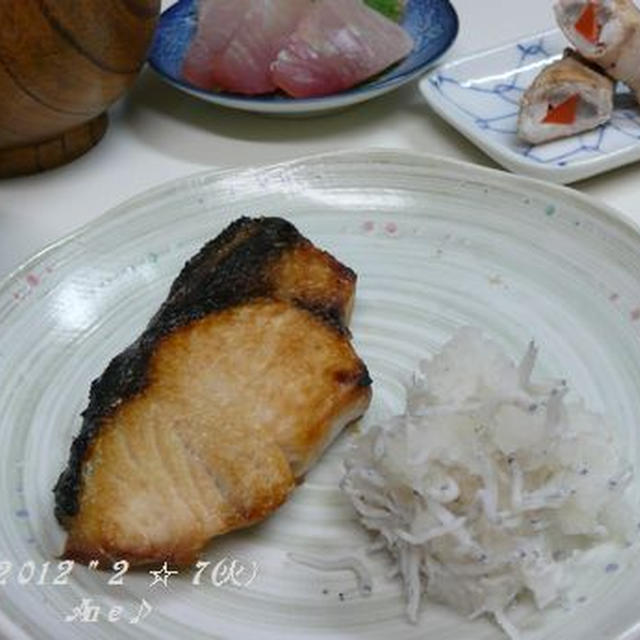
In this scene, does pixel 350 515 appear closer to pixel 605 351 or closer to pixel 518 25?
pixel 605 351

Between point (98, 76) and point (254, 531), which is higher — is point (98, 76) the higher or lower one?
the higher one

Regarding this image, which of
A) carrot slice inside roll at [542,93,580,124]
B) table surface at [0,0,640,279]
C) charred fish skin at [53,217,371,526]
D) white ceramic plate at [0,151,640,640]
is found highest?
charred fish skin at [53,217,371,526]

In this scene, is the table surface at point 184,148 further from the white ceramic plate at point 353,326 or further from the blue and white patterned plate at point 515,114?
the white ceramic plate at point 353,326

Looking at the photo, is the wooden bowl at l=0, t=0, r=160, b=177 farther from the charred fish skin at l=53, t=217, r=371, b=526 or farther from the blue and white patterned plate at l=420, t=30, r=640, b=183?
the blue and white patterned plate at l=420, t=30, r=640, b=183

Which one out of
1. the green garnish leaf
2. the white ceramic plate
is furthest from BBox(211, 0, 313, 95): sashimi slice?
the white ceramic plate

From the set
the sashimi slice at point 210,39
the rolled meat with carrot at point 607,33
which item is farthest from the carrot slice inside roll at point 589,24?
the sashimi slice at point 210,39

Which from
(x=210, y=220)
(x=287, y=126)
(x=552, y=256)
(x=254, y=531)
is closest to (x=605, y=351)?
(x=552, y=256)
